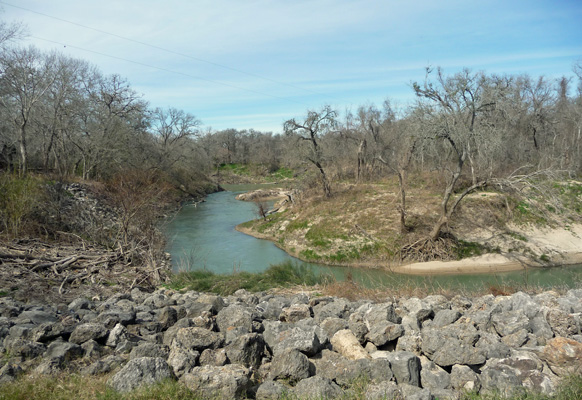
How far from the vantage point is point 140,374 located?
4.20m

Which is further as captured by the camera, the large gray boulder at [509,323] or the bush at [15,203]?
the bush at [15,203]

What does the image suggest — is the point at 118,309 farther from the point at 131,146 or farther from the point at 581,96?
the point at 581,96

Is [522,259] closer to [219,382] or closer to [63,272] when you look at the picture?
[63,272]

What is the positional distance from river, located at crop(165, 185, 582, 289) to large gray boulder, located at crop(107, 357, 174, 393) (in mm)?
8565

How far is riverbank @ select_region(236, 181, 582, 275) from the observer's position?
20.9 meters

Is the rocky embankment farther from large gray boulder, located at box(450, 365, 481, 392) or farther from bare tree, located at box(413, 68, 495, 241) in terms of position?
bare tree, located at box(413, 68, 495, 241)

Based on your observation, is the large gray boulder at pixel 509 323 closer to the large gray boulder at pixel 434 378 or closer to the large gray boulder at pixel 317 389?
the large gray boulder at pixel 434 378

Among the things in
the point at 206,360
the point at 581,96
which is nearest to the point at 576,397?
the point at 206,360

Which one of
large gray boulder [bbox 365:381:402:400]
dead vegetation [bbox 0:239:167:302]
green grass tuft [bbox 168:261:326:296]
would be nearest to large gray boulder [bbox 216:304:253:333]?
large gray boulder [bbox 365:381:402:400]

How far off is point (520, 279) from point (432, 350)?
1641cm

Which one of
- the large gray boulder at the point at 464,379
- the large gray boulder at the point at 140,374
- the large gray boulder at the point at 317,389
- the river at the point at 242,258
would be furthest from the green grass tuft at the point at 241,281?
the large gray boulder at the point at 464,379

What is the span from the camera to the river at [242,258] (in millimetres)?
17109

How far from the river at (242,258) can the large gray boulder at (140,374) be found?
28.1 feet

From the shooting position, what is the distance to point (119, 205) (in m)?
16.0
